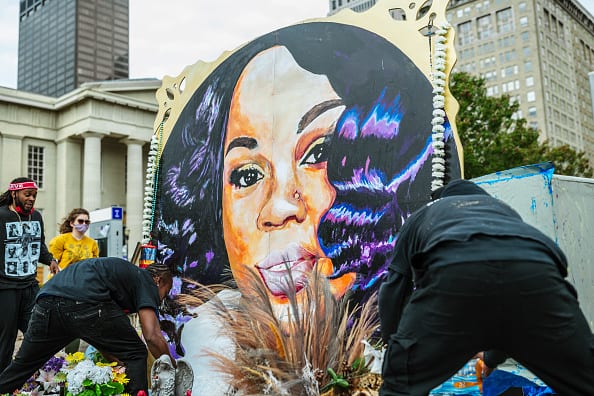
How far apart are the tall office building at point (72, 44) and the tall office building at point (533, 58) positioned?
75.9 metres

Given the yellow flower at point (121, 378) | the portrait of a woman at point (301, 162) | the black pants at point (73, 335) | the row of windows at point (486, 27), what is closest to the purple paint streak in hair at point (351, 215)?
the portrait of a woman at point (301, 162)

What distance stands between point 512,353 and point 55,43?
136441 mm

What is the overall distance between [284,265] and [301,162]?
838 millimetres

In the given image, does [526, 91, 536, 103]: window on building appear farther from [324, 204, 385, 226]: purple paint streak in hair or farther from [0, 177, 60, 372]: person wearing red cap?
[0, 177, 60, 372]: person wearing red cap

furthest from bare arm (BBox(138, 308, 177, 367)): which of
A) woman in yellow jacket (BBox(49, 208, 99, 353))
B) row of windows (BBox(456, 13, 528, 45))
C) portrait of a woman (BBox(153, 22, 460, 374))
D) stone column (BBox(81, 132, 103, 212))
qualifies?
row of windows (BBox(456, 13, 528, 45))

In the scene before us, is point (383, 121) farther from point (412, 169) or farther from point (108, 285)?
point (108, 285)

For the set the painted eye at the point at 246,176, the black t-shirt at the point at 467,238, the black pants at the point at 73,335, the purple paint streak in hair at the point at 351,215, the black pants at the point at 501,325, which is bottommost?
the black pants at the point at 73,335

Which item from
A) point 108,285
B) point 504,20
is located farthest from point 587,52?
point 108,285

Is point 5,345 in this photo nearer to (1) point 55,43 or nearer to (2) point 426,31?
(2) point 426,31

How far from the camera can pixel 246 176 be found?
4.88 meters

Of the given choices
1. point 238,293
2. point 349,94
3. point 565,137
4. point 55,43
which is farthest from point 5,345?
point 55,43

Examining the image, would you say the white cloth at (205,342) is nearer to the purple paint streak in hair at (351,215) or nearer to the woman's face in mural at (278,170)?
the woman's face in mural at (278,170)

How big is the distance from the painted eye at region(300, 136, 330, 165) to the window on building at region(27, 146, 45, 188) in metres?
32.7

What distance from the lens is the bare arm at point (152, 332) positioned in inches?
127
